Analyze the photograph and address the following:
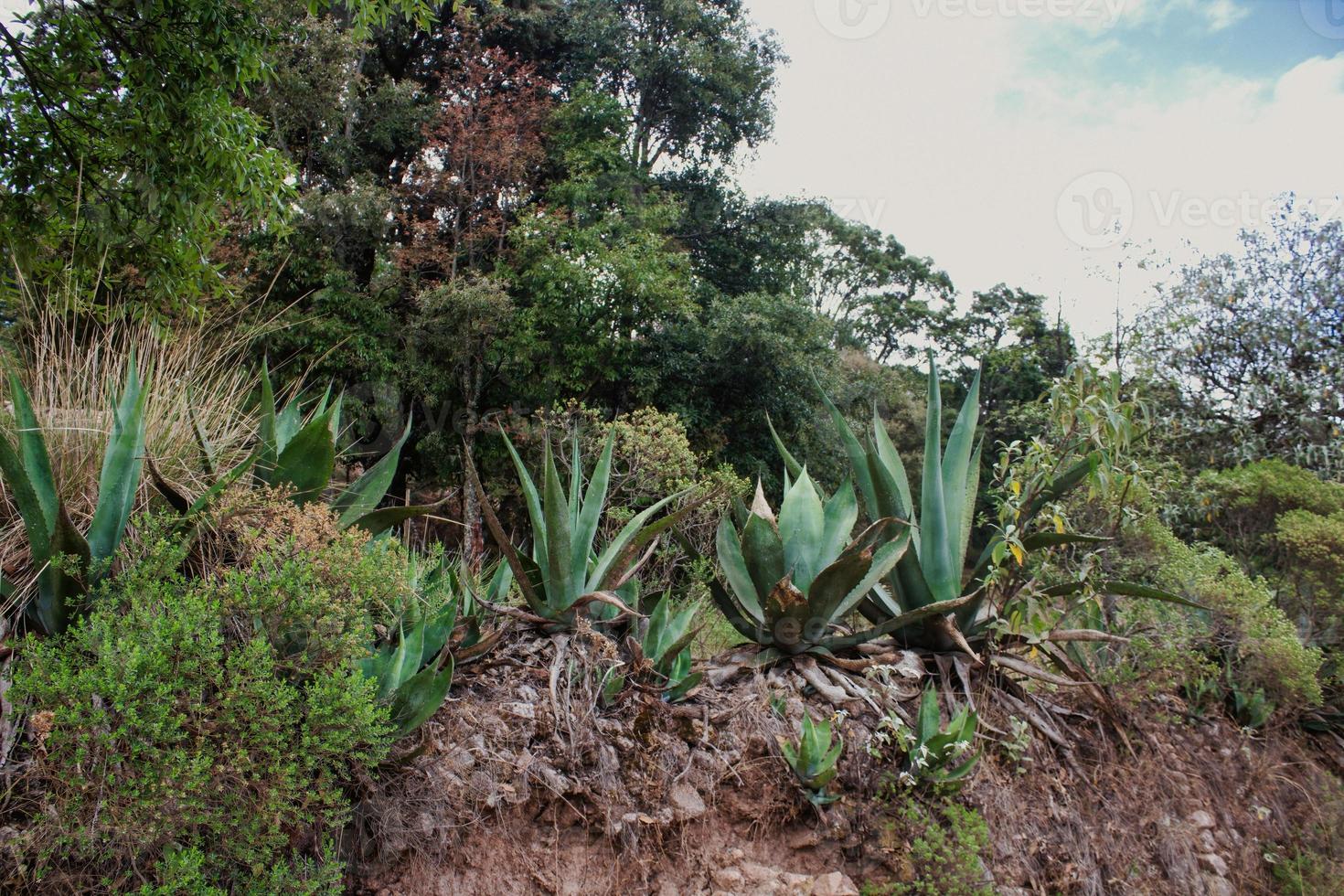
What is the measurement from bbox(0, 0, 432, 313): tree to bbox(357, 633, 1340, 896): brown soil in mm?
2917

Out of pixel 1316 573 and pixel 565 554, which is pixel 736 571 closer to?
pixel 565 554

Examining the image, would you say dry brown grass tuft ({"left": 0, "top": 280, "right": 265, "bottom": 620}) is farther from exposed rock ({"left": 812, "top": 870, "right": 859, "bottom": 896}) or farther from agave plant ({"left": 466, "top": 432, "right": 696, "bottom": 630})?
exposed rock ({"left": 812, "top": 870, "right": 859, "bottom": 896})

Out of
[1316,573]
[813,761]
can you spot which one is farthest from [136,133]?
[1316,573]

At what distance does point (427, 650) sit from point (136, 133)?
3.18m

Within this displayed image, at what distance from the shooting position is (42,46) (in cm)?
408

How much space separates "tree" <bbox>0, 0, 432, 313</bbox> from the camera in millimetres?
3998

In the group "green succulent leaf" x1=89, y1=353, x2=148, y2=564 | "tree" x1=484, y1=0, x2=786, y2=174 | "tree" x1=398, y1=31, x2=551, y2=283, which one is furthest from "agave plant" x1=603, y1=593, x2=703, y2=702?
"tree" x1=484, y1=0, x2=786, y2=174

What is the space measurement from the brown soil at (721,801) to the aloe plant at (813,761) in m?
0.06

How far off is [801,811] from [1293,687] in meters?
2.82

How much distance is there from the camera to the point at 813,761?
2.85 m

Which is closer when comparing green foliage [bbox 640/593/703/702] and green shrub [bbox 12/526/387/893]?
green shrub [bbox 12/526/387/893]

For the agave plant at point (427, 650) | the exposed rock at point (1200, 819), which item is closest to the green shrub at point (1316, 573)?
the exposed rock at point (1200, 819)

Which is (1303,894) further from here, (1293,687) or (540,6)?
(540,6)

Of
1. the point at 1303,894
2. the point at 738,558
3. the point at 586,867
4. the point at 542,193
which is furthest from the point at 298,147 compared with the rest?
the point at 1303,894
